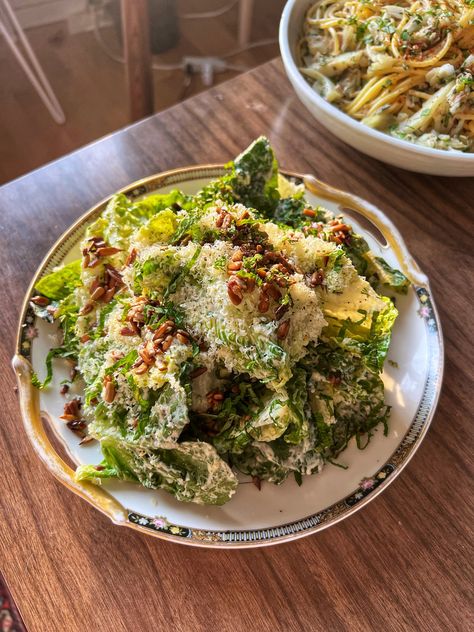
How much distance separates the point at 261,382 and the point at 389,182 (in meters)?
0.83

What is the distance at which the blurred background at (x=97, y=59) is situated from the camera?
296 centimetres

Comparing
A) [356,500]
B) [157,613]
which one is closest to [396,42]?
[356,500]

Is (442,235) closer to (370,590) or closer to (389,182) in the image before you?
(389,182)

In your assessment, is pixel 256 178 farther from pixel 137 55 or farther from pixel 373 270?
pixel 137 55

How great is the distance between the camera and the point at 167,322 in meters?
0.99

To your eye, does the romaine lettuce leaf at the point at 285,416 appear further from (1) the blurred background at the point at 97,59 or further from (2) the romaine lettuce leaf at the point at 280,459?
(1) the blurred background at the point at 97,59

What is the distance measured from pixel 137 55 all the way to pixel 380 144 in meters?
1.02

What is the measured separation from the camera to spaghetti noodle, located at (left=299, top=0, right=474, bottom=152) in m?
1.43

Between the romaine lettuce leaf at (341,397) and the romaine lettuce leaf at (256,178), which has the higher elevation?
the romaine lettuce leaf at (256,178)

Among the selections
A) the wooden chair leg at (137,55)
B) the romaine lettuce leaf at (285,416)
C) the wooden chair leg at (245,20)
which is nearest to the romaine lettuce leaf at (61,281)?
the romaine lettuce leaf at (285,416)

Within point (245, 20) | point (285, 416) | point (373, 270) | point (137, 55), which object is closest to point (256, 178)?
point (373, 270)

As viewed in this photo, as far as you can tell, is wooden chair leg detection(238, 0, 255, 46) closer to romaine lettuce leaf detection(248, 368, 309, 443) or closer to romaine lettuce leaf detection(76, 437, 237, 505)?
romaine lettuce leaf detection(248, 368, 309, 443)

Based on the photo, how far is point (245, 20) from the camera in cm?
322

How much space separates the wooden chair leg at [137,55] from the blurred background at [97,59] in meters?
0.91
